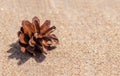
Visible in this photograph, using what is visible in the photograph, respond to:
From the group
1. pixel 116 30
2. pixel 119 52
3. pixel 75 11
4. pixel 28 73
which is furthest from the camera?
pixel 75 11

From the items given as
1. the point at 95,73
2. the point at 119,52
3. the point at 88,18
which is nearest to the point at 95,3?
the point at 88,18

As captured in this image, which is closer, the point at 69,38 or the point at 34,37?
the point at 34,37

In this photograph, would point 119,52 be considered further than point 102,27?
No

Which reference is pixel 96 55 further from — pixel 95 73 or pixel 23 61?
pixel 23 61
